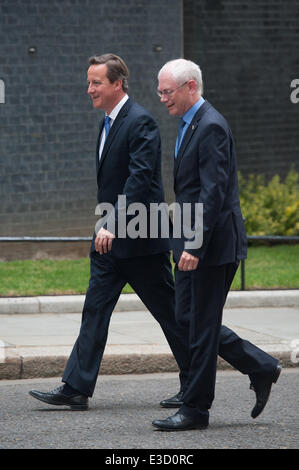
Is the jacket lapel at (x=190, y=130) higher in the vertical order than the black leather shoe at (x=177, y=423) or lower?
higher

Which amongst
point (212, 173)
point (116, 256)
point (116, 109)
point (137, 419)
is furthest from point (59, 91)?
point (212, 173)

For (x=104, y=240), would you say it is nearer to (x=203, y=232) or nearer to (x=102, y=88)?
(x=203, y=232)

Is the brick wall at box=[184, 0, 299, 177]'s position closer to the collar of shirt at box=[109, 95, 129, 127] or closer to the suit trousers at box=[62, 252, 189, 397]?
the collar of shirt at box=[109, 95, 129, 127]

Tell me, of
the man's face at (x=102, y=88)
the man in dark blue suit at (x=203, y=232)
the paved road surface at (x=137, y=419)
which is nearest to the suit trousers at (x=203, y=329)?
the man in dark blue suit at (x=203, y=232)

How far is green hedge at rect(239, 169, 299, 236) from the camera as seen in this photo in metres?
14.0

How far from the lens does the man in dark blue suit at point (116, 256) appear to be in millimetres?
5906

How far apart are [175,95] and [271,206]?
29.7 feet

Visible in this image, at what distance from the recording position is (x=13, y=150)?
12797 mm

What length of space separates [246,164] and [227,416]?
994cm

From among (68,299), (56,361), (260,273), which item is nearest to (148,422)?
(56,361)

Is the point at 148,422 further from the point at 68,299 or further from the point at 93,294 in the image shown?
the point at 68,299

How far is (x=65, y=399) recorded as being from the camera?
5.99m

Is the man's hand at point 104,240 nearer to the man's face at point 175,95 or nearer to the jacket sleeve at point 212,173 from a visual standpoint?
the jacket sleeve at point 212,173

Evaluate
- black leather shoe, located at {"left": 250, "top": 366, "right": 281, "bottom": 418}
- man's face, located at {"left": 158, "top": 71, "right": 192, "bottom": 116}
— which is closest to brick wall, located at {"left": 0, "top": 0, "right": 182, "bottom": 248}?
man's face, located at {"left": 158, "top": 71, "right": 192, "bottom": 116}
